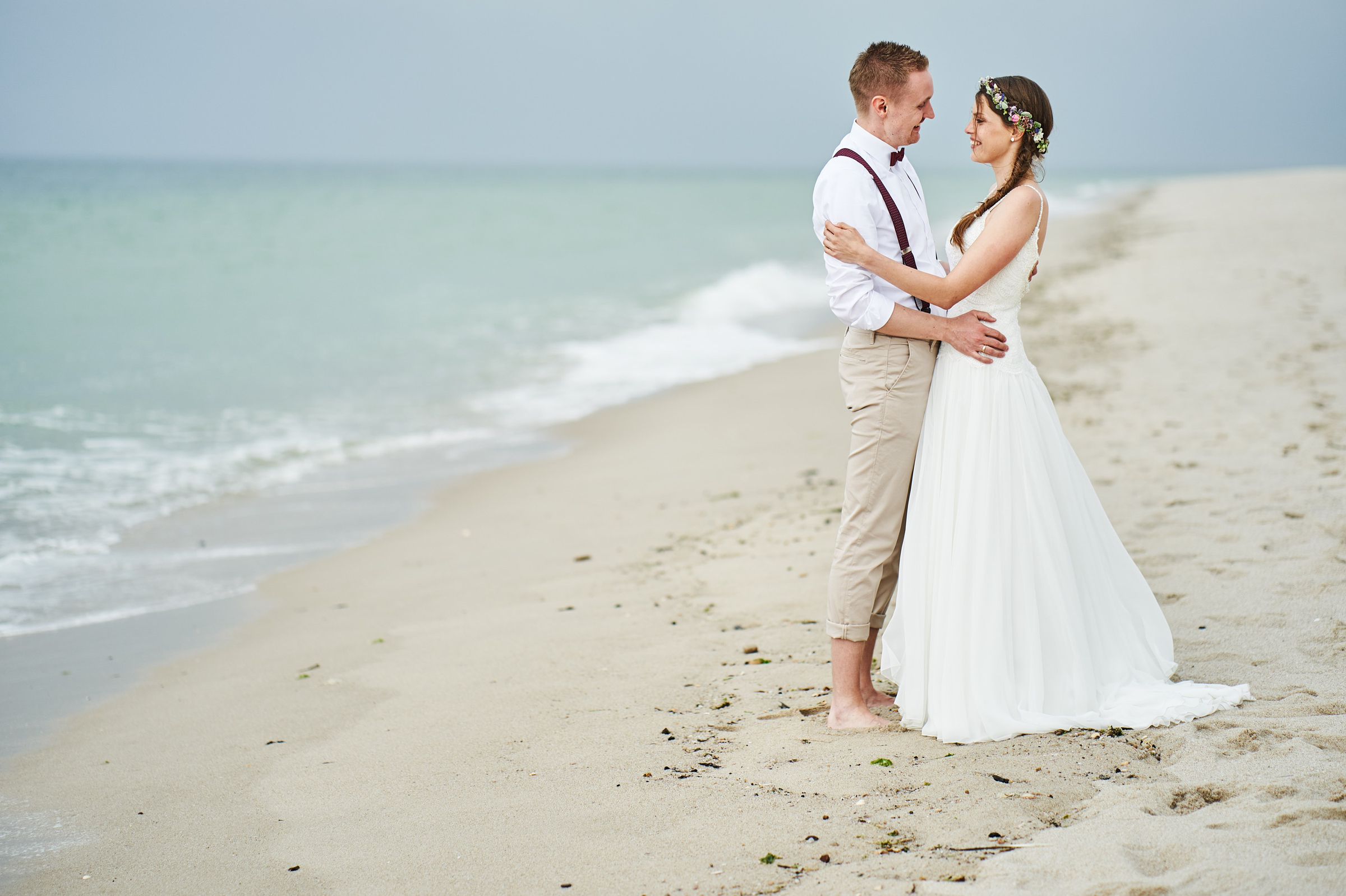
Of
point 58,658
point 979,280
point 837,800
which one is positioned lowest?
point 58,658

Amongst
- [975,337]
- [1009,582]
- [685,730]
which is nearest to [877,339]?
[975,337]

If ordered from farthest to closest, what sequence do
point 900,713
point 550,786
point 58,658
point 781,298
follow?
point 781,298 → point 58,658 → point 900,713 → point 550,786

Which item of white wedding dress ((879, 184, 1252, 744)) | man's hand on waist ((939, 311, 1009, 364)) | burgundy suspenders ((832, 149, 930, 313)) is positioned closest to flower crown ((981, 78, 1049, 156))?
white wedding dress ((879, 184, 1252, 744))

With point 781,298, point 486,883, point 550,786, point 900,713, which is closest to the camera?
point 486,883

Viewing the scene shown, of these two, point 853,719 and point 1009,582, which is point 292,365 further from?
point 1009,582

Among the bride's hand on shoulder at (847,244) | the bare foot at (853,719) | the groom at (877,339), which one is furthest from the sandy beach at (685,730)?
the bride's hand on shoulder at (847,244)

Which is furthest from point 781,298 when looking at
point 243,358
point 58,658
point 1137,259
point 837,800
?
point 837,800

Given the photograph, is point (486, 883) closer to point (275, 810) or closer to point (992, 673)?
point (275, 810)

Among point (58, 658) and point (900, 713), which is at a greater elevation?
point (900, 713)

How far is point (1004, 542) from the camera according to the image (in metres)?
3.13

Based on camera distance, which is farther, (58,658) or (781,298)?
(781,298)

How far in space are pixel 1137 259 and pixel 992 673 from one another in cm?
1540

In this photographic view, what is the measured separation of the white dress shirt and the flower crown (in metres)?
0.34

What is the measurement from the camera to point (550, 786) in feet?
10.1
